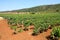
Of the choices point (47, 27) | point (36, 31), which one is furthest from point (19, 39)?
point (47, 27)

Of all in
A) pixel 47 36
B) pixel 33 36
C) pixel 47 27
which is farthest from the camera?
pixel 47 27

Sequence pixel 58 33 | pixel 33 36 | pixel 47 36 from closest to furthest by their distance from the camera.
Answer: pixel 58 33
pixel 47 36
pixel 33 36

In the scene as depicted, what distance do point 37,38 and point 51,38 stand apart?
1.66 metres

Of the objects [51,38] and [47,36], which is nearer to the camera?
[51,38]

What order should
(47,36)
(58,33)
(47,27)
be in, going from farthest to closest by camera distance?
(47,27)
(47,36)
(58,33)

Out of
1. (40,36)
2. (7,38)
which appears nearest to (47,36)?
(40,36)

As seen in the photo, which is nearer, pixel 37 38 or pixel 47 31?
pixel 37 38

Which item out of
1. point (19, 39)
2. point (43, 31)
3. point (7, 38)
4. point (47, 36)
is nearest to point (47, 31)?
point (43, 31)

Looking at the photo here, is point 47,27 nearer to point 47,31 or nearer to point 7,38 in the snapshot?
point 47,31

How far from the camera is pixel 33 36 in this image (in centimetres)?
1620

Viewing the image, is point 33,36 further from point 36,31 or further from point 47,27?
point 47,27

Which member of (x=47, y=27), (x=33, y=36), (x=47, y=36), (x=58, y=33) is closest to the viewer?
(x=58, y=33)

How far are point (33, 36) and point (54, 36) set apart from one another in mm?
2950

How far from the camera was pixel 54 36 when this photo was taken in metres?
13.7
